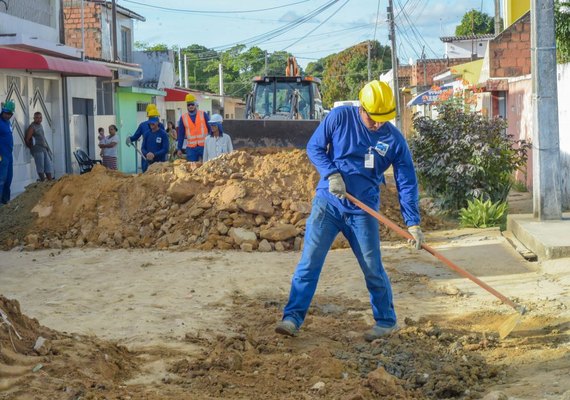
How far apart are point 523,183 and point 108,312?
1309cm

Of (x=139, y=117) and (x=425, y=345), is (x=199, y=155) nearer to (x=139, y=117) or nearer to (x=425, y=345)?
(x=425, y=345)

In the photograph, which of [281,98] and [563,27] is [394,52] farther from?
[563,27]

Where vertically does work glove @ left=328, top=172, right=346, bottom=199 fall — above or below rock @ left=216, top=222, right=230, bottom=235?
above

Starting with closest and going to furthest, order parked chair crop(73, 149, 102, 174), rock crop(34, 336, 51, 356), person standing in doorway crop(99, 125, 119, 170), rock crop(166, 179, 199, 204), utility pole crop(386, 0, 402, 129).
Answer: rock crop(34, 336, 51, 356)
rock crop(166, 179, 199, 204)
parked chair crop(73, 149, 102, 174)
person standing in doorway crop(99, 125, 119, 170)
utility pole crop(386, 0, 402, 129)

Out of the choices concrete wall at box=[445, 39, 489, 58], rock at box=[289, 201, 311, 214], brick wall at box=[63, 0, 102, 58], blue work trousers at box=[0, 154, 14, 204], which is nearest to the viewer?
rock at box=[289, 201, 311, 214]

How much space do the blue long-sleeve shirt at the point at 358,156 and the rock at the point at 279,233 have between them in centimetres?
544

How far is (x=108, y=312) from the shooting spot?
7965 mm

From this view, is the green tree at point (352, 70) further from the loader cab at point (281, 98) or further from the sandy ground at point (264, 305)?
the sandy ground at point (264, 305)

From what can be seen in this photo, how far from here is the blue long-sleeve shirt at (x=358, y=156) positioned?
690 cm

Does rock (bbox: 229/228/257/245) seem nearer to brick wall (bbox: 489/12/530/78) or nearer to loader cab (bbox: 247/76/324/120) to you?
loader cab (bbox: 247/76/324/120)

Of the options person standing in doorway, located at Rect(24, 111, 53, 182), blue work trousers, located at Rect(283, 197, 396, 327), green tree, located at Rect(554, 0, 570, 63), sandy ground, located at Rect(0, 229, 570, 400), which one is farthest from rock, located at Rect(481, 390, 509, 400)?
person standing in doorway, located at Rect(24, 111, 53, 182)

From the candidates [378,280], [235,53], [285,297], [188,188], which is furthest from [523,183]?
[235,53]

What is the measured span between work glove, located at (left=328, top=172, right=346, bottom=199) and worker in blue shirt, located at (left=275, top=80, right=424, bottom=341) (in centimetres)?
8

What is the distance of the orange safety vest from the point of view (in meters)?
15.7
